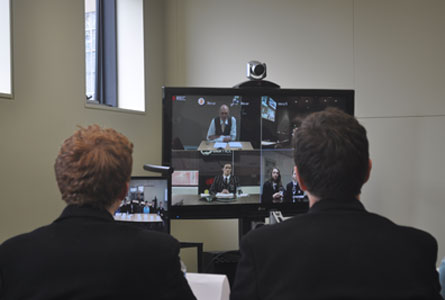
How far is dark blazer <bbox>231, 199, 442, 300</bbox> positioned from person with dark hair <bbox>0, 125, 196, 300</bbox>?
0.25 metres

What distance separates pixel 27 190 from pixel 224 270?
129 cm

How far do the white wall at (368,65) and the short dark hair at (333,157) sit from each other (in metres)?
2.00

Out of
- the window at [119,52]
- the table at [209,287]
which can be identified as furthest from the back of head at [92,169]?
the window at [119,52]

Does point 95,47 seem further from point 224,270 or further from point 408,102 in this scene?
point 408,102

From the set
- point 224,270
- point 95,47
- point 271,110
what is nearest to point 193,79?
point 95,47

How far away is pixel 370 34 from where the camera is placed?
115 inches

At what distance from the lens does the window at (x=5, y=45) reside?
6.54 ft

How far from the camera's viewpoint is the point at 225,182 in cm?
244

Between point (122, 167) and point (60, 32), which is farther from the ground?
point (60, 32)

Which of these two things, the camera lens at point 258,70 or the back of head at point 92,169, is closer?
the back of head at point 92,169

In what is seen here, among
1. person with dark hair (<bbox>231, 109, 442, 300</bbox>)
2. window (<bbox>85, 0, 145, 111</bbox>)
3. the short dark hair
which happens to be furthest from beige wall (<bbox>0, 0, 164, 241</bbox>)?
the short dark hair

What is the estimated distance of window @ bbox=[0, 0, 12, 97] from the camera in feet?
6.54

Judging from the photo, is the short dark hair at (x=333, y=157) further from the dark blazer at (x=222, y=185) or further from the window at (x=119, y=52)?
the window at (x=119, y=52)

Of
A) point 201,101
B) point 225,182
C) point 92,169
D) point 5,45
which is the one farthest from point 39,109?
point 92,169
